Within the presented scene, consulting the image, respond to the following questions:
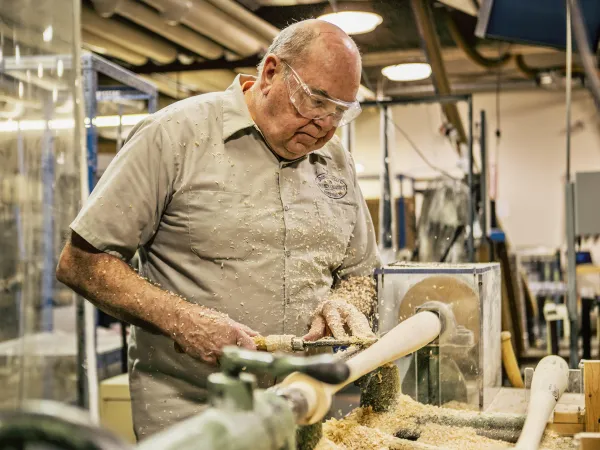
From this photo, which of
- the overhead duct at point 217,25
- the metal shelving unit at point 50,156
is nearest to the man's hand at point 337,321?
the metal shelving unit at point 50,156

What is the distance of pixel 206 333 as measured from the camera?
4.83 ft

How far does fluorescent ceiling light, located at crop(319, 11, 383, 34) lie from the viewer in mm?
2785

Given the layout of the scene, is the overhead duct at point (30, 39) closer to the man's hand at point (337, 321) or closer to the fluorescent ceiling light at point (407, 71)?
the man's hand at point (337, 321)

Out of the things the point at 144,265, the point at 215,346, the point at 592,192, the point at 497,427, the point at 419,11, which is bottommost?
the point at 497,427

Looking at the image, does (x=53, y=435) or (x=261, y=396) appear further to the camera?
(x=261, y=396)

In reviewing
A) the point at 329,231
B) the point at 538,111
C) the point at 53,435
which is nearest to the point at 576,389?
the point at 329,231

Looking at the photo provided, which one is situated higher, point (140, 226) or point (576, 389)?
point (140, 226)

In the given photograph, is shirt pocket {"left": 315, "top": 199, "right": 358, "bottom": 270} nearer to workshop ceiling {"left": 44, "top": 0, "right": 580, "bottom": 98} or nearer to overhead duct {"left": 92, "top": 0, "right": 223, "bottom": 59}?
workshop ceiling {"left": 44, "top": 0, "right": 580, "bottom": 98}

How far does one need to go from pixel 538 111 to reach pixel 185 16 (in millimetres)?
6997

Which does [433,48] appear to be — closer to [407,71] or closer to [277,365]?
[407,71]

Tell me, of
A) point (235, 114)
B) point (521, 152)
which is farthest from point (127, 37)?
point (521, 152)

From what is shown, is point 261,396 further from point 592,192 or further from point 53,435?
point 592,192

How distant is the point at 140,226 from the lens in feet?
5.46

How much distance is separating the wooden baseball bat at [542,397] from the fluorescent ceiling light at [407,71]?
3.92m
